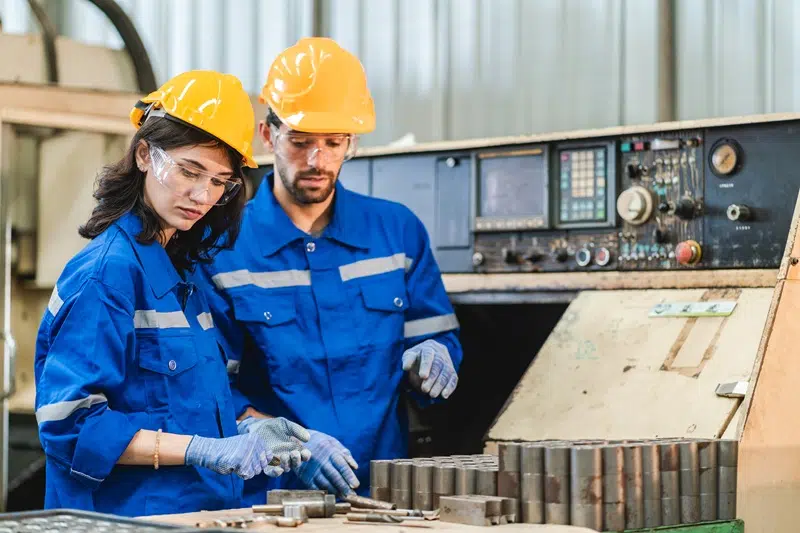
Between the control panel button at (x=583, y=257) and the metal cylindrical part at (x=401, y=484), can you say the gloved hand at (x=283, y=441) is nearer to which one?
the metal cylindrical part at (x=401, y=484)

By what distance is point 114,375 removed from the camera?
195cm

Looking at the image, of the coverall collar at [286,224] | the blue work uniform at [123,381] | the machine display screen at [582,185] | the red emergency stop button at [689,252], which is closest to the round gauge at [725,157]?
the red emergency stop button at [689,252]

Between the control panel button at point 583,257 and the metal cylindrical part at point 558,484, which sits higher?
the control panel button at point 583,257

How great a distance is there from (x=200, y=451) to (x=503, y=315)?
1295 mm

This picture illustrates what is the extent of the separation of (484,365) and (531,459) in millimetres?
1331

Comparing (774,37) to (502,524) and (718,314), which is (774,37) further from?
(502,524)

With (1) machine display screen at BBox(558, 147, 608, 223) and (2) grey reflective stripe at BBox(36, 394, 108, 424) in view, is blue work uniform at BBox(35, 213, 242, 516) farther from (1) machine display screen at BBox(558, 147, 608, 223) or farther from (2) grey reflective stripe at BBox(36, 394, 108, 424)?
(1) machine display screen at BBox(558, 147, 608, 223)

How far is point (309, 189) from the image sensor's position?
2.54 metres

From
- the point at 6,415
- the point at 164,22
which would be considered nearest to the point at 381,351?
the point at 6,415

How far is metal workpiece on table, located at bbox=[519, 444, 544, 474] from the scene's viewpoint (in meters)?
1.82

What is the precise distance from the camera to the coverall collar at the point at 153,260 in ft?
6.84

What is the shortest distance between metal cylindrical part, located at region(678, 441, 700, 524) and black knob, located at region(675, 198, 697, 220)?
930 mm

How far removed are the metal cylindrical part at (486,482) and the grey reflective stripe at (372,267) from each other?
78cm

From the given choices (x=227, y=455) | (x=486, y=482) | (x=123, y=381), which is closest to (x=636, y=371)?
(x=486, y=482)
